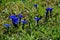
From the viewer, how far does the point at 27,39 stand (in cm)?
335

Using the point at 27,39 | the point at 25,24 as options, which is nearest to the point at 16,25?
the point at 25,24

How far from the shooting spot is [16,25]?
3.62 meters

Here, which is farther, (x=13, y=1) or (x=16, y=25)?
(x=13, y=1)

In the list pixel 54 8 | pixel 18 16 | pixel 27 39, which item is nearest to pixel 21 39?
pixel 27 39

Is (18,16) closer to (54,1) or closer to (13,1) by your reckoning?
(13,1)

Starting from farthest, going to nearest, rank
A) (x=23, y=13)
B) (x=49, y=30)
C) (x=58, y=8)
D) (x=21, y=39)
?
(x=58, y=8) → (x=23, y=13) → (x=49, y=30) → (x=21, y=39)

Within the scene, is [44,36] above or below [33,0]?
below

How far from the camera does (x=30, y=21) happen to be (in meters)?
3.78

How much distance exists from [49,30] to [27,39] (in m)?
0.42

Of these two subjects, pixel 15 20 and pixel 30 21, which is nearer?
pixel 15 20

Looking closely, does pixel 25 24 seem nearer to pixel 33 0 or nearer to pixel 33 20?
pixel 33 20

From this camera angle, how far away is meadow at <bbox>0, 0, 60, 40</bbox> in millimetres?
3472

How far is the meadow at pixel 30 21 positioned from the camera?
3472 mm

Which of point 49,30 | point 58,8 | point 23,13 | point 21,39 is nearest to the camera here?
point 21,39
